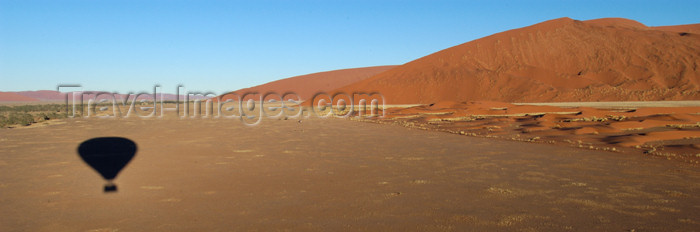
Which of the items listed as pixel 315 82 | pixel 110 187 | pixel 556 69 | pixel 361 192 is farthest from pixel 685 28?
pixel 110 187

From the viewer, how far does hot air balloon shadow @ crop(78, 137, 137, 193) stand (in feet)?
24.5

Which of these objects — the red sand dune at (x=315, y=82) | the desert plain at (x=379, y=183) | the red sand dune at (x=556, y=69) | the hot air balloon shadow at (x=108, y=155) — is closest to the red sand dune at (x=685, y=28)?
the red sand dune at (x=556, y=69)

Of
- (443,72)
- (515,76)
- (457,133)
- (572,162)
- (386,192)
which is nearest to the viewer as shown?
(386,192)

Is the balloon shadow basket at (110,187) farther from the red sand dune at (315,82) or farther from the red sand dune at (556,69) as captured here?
the red sand dune at (315,82)

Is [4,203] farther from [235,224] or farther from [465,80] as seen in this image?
[465,80]

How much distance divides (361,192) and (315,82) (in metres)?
115

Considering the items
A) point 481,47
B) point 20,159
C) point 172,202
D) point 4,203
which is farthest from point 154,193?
point 481,47

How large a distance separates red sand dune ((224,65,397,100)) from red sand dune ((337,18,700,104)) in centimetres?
4275

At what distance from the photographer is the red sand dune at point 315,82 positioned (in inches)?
4515

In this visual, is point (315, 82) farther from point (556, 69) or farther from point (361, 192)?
point (361, 192)

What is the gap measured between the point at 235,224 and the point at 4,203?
3359mm

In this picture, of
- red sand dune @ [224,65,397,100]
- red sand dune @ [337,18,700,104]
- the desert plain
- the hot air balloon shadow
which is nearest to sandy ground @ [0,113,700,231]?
the desert plain

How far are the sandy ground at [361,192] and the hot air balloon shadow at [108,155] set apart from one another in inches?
Answer: 8.0

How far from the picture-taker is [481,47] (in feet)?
224
